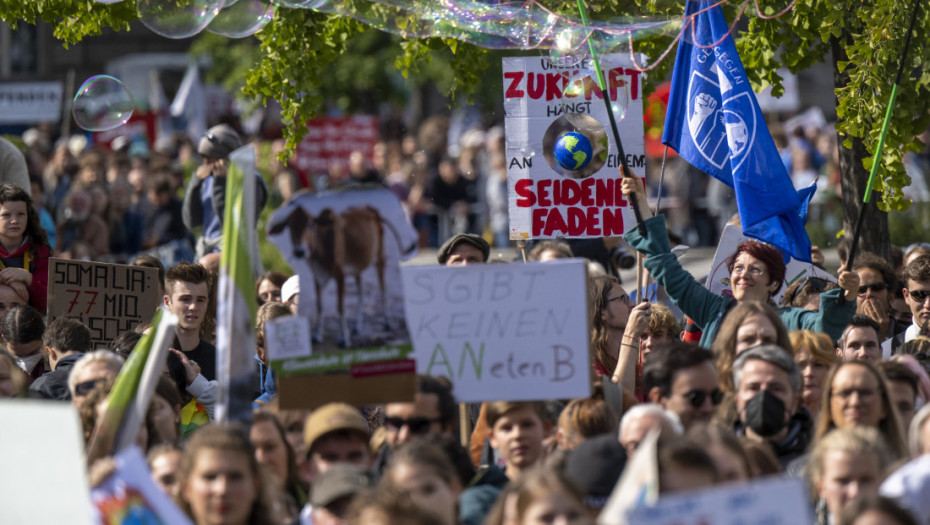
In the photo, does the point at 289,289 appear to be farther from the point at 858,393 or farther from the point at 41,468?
the point at 41,468

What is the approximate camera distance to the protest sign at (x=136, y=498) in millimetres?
3797

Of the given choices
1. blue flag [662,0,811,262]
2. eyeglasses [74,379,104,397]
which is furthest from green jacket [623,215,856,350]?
eyeglasses [74,379,104,397]

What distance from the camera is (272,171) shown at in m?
18.9

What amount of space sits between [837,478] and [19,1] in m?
5.73

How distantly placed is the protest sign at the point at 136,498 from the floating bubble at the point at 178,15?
362 cm

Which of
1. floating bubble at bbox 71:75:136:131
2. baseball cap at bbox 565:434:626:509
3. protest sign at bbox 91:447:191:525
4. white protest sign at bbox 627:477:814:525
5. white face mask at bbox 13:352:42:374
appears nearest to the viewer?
white protest sign at bbox 627:477:814:525

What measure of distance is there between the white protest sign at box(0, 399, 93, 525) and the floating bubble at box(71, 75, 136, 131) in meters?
4.91

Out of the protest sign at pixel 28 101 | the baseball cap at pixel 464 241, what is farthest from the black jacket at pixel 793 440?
the protest sign at pixel 28 101

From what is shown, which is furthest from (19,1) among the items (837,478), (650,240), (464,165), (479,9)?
(464,165)

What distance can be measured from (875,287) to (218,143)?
4.54 meters

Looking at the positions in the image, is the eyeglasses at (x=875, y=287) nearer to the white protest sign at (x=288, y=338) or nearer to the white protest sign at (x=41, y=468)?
the white protest sign at (x=288, y=338)

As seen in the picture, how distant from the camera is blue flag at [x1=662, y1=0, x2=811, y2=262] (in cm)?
713

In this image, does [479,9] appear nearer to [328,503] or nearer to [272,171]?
[328,503]

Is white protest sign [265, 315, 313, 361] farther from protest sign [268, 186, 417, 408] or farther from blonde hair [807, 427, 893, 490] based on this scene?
blonde hair [807, 427, 893, 490]
